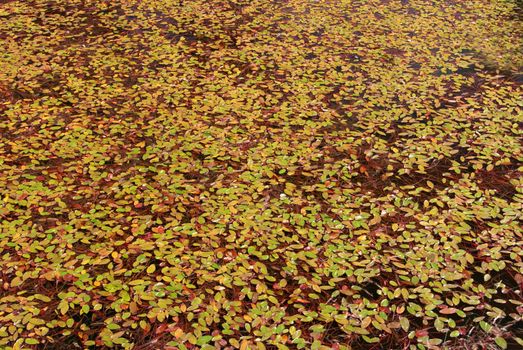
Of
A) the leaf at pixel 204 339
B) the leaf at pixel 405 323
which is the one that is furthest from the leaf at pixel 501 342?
the leaf at pixel 204 339

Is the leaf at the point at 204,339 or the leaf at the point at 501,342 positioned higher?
the leaf at the point at 501,342

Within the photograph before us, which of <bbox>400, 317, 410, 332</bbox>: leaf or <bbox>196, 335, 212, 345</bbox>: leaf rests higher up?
<bbox>400, 317, 410, 332</bbox>: leaf

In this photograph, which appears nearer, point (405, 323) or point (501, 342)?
point (501, 342)

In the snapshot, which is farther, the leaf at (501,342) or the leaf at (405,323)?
the leaf at (405,323)

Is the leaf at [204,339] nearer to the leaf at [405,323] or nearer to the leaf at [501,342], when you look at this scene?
the leaf at [405,323]

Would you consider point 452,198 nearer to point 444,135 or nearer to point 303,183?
point 444,135

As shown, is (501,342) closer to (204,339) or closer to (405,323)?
(405,323)

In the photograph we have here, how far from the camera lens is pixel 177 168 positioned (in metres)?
5.28

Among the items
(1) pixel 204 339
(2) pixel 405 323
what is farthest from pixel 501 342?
(1) pixel 204 339

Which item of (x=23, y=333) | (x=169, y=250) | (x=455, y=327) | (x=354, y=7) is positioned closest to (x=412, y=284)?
(x=455, y=327)

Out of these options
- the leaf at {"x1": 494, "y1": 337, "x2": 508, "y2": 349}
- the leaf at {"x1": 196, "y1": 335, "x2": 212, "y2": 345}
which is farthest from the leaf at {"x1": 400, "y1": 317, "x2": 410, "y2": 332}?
the leaf at {"x1": 196, "y1": 335, "x2": 212, "y2": 345}

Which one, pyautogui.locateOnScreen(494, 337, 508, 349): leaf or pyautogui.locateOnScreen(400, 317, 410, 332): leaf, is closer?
pyautogui.locateOnScreen(494, 337, 508, 349): leaf

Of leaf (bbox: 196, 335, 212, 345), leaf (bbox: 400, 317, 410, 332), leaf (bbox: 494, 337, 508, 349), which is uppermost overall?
leaf (bbox: 494, 337, 508, 349)

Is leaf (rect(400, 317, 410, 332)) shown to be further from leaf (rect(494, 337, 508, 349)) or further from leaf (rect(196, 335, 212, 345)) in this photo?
leaf (rect(196, 335, 212, 345))
